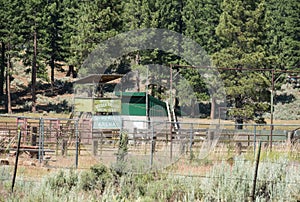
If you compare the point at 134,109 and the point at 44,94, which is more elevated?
the point at 44,94

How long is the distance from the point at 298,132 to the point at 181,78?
20953 mm

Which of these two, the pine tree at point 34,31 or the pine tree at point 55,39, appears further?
the pine tree at point 55,39

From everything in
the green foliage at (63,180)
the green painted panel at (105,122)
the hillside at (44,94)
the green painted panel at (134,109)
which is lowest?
the green foliage at (63,180)

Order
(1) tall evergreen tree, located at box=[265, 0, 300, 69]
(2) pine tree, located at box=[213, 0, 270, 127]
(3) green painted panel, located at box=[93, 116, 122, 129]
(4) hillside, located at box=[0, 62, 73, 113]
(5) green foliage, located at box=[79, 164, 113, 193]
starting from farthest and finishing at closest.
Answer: (1) tall evergreen tree, located at box=[265, 0, 300, 69], (4) hillside, located at box=[0, 62, 73, 113], (2) pine tree, located at box=[213, 0, 270, 127], (3) green painted panel, located at box=[93, 116, 122, 129], (5) green foliage, located at box=[79, 164, 113, 193]

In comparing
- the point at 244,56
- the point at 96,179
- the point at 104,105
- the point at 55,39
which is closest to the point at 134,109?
the point at 104,105

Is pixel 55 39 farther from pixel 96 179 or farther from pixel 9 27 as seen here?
pixel 96 179

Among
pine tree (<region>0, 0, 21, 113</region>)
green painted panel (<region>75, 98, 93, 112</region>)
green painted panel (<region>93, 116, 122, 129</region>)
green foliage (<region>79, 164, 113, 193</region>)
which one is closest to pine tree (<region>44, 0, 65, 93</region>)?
pine tree (<region>0, 0, 21, 113</region>)

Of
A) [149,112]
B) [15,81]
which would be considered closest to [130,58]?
[15,81]

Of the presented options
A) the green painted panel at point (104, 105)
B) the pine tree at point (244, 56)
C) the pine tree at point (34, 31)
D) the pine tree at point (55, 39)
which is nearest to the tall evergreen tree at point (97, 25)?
the pine tree at point (34, 31)

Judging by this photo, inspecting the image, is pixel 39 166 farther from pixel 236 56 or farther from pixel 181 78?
pixel 181 78

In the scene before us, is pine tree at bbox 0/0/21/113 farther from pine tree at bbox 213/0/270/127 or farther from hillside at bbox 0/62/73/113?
pine tree at bbox 213/0/270/127

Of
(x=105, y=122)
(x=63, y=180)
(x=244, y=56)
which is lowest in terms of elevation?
(x=63, y=180)

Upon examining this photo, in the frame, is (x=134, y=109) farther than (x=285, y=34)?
Result: No

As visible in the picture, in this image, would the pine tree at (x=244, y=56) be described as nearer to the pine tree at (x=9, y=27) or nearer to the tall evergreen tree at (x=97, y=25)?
the tall evergreen tree at (x=97, y=25)
